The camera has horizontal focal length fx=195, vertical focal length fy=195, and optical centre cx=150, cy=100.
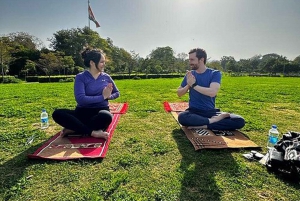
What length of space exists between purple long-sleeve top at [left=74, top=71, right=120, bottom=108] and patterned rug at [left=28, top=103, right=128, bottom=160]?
1.99 ft

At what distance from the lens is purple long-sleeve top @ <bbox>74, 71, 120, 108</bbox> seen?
3.39 meters

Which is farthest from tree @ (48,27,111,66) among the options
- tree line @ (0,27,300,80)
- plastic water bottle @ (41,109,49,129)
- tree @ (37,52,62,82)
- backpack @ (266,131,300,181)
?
backpack @ (266,131,300,181)

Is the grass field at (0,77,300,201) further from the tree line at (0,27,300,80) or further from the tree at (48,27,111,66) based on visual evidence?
the tree at (48,27,111,66)

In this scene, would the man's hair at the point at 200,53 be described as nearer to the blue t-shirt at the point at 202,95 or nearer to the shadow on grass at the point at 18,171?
the blue t-shirt at the point at 202,95

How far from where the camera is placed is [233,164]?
97.4 inches

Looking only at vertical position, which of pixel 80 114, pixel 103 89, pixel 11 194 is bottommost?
pixel 11 194

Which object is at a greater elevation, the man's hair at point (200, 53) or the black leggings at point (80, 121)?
the man's hair at point (200, 53)

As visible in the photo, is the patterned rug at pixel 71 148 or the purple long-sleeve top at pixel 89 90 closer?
the patterned rug at pixel 71 148

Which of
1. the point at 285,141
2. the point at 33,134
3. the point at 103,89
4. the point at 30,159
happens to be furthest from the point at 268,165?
the point at 33,134

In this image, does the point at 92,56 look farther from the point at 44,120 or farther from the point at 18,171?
the point at 18,171

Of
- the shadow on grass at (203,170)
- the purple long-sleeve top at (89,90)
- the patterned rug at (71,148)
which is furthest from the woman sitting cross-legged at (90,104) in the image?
the shadow on grass at (203,170)

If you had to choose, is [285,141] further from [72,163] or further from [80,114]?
[80,114]

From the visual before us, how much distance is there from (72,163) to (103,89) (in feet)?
4.91

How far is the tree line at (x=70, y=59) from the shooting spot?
3428 cm
